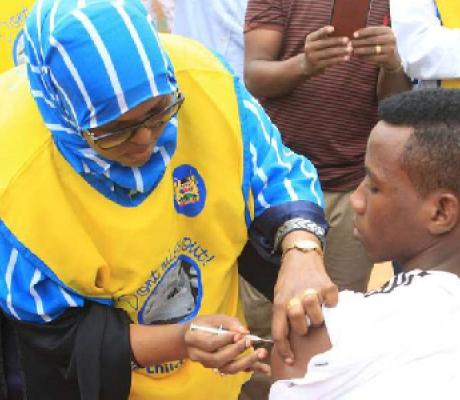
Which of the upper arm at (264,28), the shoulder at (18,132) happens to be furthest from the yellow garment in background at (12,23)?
the shoulder at (18,132)

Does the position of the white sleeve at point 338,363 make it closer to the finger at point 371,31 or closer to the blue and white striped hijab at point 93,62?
the blue and white striped hijab at point 93,62

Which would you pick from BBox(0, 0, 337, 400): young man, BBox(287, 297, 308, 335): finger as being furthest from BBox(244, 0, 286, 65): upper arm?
BBox(287, 297, 308, 335): finger

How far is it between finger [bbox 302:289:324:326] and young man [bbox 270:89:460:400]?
2cm

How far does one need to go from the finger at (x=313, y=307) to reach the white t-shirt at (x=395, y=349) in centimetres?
6

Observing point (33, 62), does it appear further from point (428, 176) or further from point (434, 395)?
point (434, 395)

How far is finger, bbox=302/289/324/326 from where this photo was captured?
1.51 m

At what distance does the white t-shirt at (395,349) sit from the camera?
4.20 ft

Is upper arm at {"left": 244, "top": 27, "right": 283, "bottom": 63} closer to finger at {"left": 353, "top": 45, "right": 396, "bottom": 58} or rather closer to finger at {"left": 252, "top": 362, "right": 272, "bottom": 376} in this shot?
finger at {"left": 353, "top": 45, "right": 396, "bottom": 58}

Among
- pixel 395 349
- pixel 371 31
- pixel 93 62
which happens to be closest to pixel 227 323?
pixel 395 349

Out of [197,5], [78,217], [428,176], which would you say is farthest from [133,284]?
[197,5]

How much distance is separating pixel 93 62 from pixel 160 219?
0.42 meters

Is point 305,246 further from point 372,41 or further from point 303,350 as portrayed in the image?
point 372,41

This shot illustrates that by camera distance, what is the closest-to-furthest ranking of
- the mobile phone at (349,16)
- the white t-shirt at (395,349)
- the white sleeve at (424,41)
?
the white t-shirt at (395,349) < the mobile phone at (349,16) < the white sleeve at (424,41)

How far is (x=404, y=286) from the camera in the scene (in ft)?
4.69
